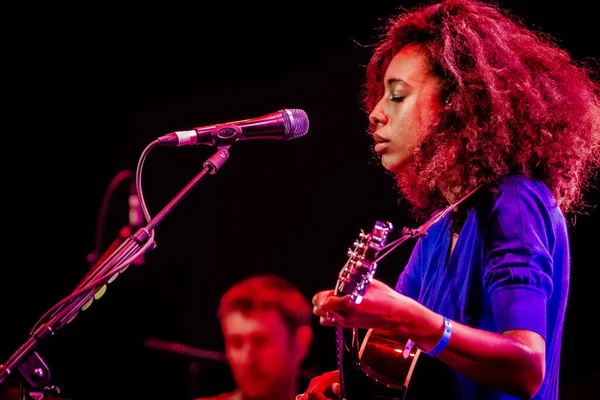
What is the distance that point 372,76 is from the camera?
325 cm

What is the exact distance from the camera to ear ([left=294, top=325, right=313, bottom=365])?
4.72m

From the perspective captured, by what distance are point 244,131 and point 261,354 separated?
96.9 inches

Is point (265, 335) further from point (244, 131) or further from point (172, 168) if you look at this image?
point (244, 131)

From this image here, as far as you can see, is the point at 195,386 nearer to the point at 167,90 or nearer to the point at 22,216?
the point at 22,216

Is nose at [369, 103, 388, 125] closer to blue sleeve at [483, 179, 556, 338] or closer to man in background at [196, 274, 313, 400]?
blue sleeve at [483, 179, 556, 338]

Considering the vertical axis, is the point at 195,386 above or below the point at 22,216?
below

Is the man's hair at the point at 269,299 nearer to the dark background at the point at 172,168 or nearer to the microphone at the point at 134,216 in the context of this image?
the dark background at the point at 172,168

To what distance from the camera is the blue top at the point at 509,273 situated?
5.64ft

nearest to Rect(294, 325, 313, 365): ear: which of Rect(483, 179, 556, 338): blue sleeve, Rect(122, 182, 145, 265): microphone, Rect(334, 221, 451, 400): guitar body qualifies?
Rect(122, 182, 145, 265): microphone

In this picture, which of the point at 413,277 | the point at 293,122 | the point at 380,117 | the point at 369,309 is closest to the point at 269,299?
the point at 413,277

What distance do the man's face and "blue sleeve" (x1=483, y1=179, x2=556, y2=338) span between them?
2.77m

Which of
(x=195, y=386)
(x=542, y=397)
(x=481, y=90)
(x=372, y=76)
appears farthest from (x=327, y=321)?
(x=195, y=386)

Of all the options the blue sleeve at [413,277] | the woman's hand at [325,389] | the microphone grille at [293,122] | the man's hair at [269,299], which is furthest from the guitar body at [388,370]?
the man's hair at [269,299]

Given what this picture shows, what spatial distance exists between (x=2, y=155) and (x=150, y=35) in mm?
1606
